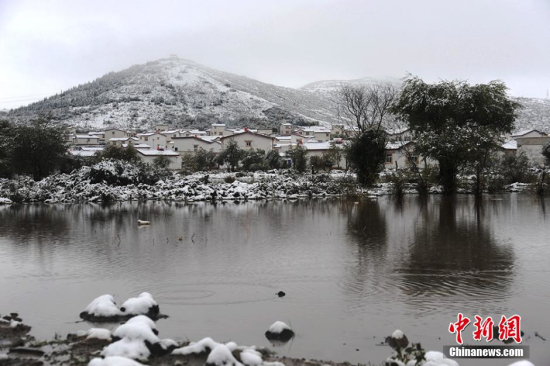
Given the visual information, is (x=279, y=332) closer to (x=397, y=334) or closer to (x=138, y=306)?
(x=397, y=334)

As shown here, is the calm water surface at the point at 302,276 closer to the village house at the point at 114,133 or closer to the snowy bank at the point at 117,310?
the snowy bank at the point at 117,310

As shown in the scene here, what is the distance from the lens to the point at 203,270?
10.8 meters

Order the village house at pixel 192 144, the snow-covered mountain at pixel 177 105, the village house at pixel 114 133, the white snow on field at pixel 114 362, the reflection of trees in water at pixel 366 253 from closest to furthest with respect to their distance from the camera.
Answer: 1. the white snow on field at pixel 114 362
2. the reflection of trees in water at pixel 366 253
3. the village house at pixel 192 144
4. the village house at pixel 114 133
5. the snow-covered mountain at pixel 177 105

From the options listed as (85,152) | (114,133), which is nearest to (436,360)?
(85,152)

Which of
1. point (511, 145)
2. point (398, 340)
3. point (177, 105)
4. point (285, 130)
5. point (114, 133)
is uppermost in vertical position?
point (177, 105)

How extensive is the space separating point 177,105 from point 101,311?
5903 inches

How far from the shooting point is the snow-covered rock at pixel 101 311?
7199mm

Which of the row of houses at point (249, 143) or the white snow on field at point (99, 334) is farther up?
the row of houses at point (249, 143)

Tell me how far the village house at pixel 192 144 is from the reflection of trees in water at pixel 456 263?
67563 mm

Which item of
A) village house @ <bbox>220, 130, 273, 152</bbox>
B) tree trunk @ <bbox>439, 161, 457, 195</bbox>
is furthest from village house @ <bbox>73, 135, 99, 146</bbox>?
tree trunk @ <bbox>439, 161, 457, 195</bbox>

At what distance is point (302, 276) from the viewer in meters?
10.2

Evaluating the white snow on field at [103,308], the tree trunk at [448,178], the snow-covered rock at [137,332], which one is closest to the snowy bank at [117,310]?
the white snow on field at [103,308]

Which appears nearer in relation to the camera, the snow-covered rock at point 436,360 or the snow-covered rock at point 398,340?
the snow-covered rock at point 436,360

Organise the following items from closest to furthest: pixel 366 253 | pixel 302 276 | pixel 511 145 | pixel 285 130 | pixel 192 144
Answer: pixel 302 276 → pixel 366 253 → pixel 511 145 → pixel 192 144 → pixel 285 130
